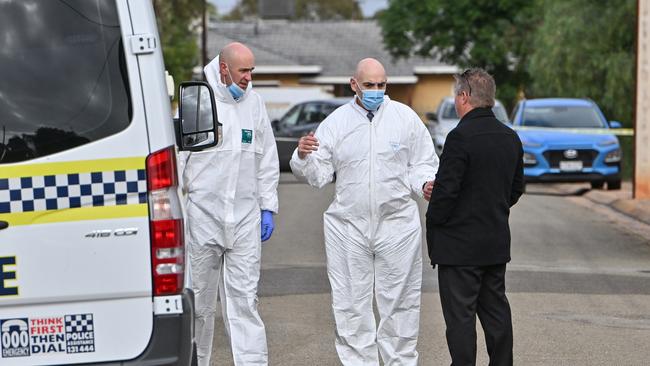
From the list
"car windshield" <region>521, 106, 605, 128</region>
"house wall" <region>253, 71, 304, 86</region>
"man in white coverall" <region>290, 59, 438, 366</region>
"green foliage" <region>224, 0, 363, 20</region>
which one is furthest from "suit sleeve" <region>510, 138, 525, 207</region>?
"green foliage" <region>224, 0, 363, 20</region>

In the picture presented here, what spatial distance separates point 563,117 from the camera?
25.4 meters

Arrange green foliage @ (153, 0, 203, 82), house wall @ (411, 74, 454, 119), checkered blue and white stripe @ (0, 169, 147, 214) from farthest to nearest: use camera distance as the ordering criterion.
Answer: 1. house wall @ (411, 74, 454, 119)
2. green foliage @ (153, 0, 203, 82)
3. checkered blue and white stripe @ (0, 169, 147, 214)

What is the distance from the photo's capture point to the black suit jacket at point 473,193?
695cm

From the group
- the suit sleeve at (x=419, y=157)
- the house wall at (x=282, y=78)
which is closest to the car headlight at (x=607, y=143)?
the suit sleeve at (x=419, y=157)

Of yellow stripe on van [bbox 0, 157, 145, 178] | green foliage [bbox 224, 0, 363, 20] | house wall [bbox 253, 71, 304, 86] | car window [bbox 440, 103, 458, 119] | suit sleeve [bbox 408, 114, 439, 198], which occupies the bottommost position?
house wall [bbox 253, 71, 304, 86]

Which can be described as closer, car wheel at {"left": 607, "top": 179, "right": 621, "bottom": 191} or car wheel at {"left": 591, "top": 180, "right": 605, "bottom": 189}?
car wheel at {"left": 607, "top": 179, "right": 621, "bottom": 191}

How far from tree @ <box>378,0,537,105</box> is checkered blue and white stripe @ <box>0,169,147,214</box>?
50.1 metres

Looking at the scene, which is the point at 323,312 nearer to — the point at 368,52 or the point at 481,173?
the point at 481,173

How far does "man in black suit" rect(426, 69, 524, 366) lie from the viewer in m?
6.96

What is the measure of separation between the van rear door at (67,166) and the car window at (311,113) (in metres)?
22.3

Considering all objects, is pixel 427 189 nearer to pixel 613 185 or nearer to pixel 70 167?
pixel 70 167

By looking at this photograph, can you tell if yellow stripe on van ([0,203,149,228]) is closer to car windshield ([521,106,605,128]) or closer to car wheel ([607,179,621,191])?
car wheel ([607,179,621,191])

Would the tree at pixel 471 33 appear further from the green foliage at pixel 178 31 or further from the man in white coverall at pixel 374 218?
the man in white coverall at pixel 374 218

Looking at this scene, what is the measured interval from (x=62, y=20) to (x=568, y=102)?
21.3 metres
